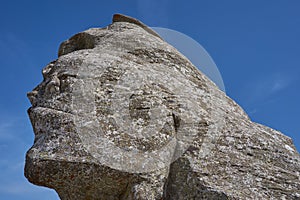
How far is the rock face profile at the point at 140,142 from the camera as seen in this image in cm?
730

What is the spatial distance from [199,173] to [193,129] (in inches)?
40.6

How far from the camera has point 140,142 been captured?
7574mm

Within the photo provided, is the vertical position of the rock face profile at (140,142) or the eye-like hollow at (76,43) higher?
the eye-like hollow at (76,43)

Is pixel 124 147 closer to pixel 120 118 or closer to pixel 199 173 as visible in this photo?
pixel 120 118

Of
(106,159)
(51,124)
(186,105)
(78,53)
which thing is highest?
(78,53)

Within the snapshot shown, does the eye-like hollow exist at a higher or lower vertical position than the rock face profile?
higher

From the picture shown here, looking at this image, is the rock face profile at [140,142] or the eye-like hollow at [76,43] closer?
the rock face profile at [140,142]

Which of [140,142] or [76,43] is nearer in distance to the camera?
[140,142]

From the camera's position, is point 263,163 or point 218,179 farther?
point 263,163

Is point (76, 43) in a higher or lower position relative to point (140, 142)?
higher

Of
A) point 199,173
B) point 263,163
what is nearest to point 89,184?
point 199,173

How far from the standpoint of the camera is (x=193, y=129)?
817cm

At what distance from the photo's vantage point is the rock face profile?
23.9 feet

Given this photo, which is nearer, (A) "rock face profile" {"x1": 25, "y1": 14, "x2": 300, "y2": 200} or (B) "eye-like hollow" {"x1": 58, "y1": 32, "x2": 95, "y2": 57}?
(A) "rock face profile" {"x1": 25, "y1": 14, "x2": 300, "y2": 200}
